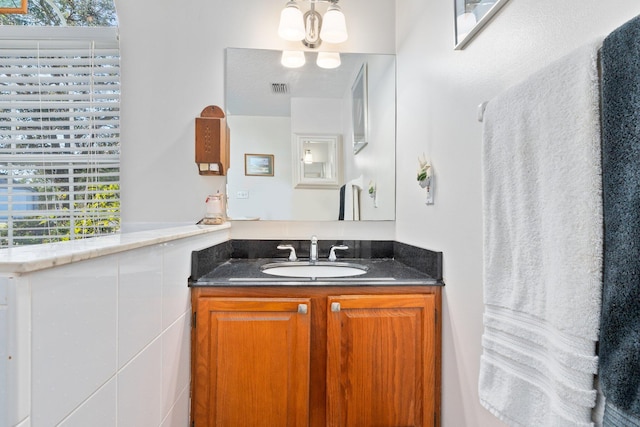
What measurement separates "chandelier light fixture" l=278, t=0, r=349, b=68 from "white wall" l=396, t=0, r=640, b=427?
380mm

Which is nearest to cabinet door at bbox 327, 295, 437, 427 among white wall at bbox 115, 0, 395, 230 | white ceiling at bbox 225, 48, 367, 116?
white wall at bbox 115, 0, 395, 230

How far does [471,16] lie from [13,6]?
5.30ft

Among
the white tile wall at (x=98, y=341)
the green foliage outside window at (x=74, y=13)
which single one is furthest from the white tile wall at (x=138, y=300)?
the green foliage outside window at (x=74, y=13)

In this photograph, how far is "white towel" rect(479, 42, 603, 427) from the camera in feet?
1.86

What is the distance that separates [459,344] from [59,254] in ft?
4.00

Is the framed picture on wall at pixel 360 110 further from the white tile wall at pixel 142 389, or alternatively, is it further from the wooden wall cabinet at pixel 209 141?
the white tile wall at pixel 142 389

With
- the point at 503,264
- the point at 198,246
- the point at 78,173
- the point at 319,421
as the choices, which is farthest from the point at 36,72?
the point at 503,264

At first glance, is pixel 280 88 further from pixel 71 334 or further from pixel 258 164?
pixel 71 334

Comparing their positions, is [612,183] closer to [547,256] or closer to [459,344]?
[547,256]

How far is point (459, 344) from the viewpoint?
47.2 inches

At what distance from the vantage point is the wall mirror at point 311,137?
185 cm

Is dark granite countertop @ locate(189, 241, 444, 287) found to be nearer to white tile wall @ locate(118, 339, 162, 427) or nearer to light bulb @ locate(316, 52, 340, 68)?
white tile wall @ locate(118, 339, 162, 427)

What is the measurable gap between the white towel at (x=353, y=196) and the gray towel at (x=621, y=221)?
1.37 m

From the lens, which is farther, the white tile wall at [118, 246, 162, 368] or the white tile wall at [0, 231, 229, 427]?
the white tile wall at [118, 246, 162, 368]
